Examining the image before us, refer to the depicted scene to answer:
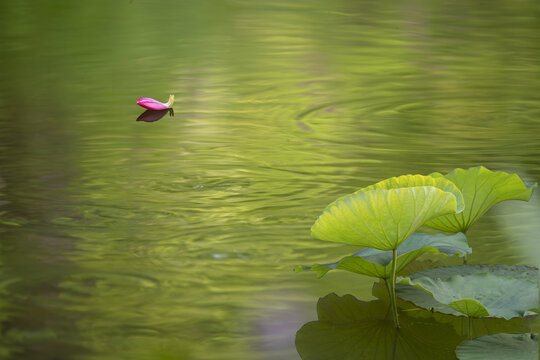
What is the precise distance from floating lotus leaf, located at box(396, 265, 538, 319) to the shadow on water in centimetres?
2

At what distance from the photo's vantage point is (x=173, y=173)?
6.04 ft

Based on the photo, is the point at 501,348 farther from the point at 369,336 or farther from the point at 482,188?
the point at 482,188

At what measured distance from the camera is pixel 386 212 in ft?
3.25

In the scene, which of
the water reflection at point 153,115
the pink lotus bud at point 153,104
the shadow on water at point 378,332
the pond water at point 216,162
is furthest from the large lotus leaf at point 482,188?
the pink lotus bud at point 153,104

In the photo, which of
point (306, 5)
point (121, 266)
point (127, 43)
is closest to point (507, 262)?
point (121, 266)

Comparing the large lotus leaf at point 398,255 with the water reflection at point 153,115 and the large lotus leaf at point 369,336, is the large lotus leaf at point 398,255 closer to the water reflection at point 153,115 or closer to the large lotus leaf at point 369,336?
the large lotus leaf at point 369,336

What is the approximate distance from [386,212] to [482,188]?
0.25 metres

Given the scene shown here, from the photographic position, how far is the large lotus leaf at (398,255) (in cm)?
103

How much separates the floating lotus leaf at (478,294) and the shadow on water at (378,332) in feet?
0.07

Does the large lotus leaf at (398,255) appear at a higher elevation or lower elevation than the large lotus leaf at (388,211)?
lower

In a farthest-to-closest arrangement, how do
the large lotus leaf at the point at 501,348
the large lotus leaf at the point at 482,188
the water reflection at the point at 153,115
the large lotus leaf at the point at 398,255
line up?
the water reflection at the point at 153,115 < the large lotus leaf at the point at 482,188 < the large lotus leaf at the point at 398,255 < the large lotus leaf at the point at 501,348

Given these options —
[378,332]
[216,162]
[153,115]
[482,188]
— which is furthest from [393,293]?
[153,115]

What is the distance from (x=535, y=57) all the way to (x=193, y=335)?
3.00 m

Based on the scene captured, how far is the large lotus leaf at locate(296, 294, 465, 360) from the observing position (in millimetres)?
944
